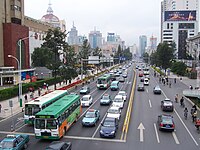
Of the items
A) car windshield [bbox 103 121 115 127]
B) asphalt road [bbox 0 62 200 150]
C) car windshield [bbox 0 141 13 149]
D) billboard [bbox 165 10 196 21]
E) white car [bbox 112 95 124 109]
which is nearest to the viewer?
car windshield [bbox 0 141 13 149]

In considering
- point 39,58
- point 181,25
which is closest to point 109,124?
point 39,58

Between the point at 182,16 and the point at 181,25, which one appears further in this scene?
the point at 181,25

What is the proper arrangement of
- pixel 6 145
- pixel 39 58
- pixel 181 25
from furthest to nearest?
pixel 181 25 < pixel 39 58 < pixel 6 145

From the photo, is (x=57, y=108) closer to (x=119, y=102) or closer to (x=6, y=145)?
(x=6, y=145)

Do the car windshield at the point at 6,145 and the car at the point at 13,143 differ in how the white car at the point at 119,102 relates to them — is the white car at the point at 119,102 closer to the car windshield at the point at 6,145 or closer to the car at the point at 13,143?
the car at the point at 13,143

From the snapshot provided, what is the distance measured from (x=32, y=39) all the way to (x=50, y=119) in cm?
7676

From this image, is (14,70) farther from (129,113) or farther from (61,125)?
(61,125)

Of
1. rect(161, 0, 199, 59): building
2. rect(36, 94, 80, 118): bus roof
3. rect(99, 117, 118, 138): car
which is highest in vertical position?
rect(161, 0, 199, 59): building

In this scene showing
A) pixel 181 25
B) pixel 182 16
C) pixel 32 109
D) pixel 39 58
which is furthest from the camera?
pixel 181 25

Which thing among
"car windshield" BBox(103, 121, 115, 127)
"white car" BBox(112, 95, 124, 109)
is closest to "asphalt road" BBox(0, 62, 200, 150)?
"car windshield" BBox(103, 121, 115, 127)

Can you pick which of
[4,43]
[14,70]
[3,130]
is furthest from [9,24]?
[3,130]

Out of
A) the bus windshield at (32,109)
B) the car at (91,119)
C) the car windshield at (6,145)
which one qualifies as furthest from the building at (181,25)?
the car windshield at (6,145)

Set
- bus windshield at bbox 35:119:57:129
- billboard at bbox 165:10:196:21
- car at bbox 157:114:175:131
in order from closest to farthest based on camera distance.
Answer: bus windshield at bbox 35:119:57:129
car at bbox 157:114:175:131
billboard at bbox 165:10:196:21

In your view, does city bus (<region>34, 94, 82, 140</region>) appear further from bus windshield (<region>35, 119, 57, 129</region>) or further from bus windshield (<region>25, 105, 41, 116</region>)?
bus windshield (<region>25, 105, 41, 116</region>)
